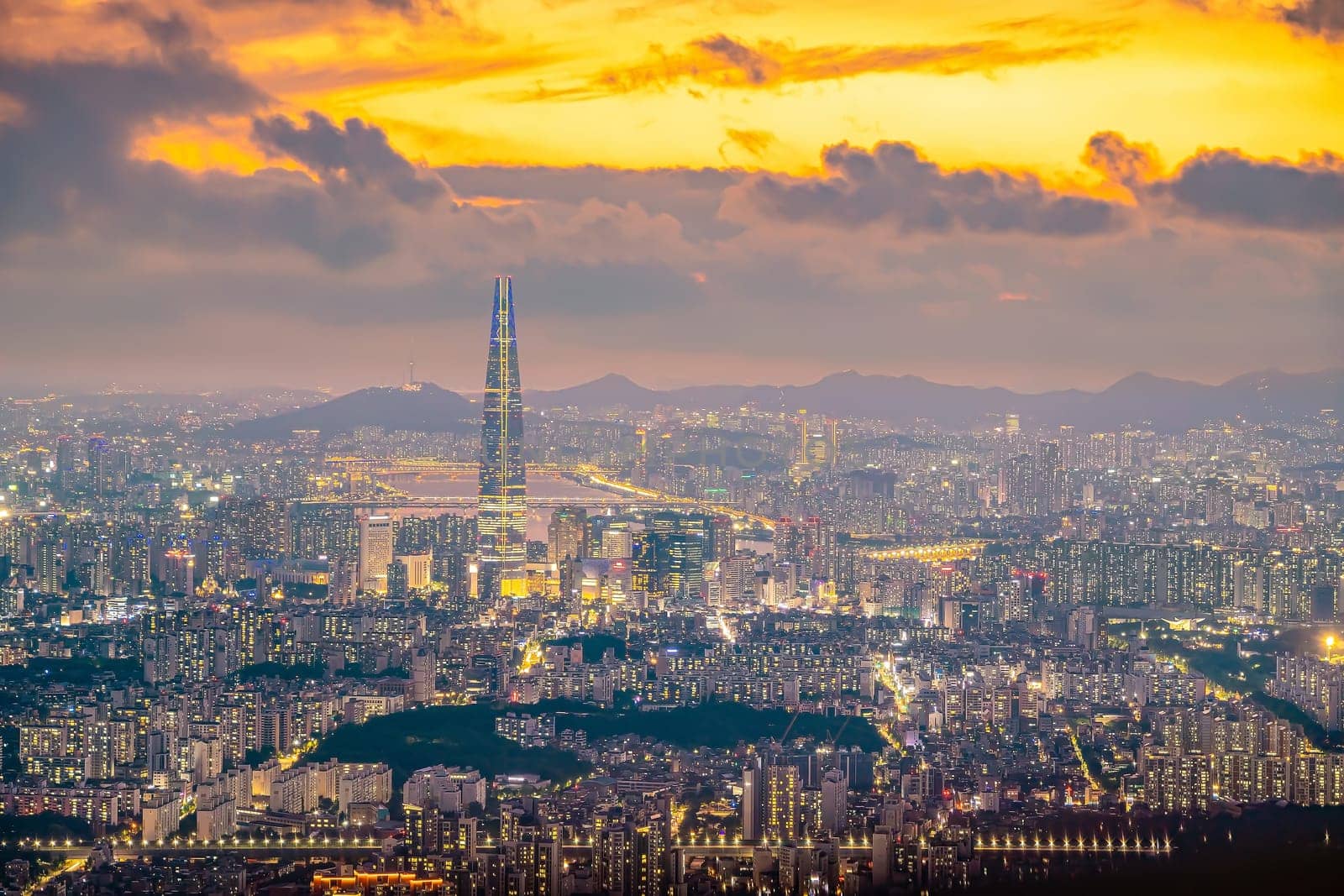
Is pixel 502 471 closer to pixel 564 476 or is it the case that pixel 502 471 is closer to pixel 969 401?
pixel 564 476

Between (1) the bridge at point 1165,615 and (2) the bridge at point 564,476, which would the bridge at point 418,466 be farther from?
(1) the bridge at point 1165,615

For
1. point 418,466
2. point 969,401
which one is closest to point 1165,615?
point 969,401

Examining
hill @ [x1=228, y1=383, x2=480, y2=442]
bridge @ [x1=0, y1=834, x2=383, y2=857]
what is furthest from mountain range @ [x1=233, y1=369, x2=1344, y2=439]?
bridge @ [x1=0, y1=834, x2=383, y2=857]

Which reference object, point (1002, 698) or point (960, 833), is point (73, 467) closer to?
point (1002, 698)

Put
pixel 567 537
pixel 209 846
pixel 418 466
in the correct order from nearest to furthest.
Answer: pixel 209 846, pixel 567 537, pixel 418 466

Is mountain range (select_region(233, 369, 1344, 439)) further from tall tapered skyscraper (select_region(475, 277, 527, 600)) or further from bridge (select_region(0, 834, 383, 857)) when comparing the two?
bridge (select_region(0, 834, 383, 857))
